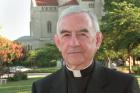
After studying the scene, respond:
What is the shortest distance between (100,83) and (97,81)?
2cm

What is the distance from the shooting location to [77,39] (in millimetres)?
3018

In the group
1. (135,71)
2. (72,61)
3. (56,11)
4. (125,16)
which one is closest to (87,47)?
(72,61)

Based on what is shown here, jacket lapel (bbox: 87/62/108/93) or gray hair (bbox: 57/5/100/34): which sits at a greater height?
gray hair (bbox: 57/5/100/34)

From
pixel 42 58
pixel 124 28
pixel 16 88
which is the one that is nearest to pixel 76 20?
pixel 16 88

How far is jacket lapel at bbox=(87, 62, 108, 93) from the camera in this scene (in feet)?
10.1

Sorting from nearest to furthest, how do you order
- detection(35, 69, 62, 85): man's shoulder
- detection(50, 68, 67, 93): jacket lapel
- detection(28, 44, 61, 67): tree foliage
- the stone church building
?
detection(50, 68, 67, 93): jacket lapel < detection(35, 69, 62, 85): man's shoulder < detection(28, 44, 61, 67): tree foliage < the stone church building

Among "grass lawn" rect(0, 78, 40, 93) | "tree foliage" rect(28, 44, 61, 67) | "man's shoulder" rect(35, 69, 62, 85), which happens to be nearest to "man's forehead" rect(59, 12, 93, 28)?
"man's shoulder" rect(35, 69, 62, 85)

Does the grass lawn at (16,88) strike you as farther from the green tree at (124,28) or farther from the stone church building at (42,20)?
the stone church building at (42,20)

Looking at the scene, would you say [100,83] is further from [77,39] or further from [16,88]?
[16,88]

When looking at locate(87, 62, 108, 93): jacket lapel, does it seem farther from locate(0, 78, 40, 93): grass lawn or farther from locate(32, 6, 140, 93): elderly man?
locate(0, 78, 40, 93): grass lawn

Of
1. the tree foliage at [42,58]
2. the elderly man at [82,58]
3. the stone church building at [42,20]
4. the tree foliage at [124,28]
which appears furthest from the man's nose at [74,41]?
the stone church building at [42,20]

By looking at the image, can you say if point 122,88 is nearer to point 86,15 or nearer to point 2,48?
point 86,15

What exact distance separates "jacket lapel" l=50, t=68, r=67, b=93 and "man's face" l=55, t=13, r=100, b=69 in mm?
145

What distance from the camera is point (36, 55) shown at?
72375mm
